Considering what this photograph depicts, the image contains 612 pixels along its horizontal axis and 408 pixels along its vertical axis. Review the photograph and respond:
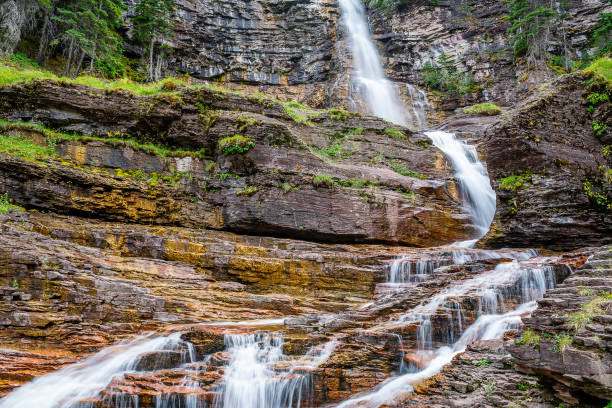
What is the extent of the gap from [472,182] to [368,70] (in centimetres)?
1821

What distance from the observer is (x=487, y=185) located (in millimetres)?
15523

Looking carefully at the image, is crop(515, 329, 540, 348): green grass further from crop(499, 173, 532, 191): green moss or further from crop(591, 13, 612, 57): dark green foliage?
crop(591, 13, 612, 57): dark green foliage

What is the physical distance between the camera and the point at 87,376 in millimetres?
6395

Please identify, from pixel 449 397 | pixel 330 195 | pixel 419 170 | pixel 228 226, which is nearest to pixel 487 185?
pixel 419 170

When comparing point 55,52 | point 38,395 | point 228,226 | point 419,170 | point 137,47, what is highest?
point 137,47

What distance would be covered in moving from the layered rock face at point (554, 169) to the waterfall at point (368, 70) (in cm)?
1482

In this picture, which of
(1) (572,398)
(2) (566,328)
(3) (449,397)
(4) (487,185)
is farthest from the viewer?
(4) (487,185)

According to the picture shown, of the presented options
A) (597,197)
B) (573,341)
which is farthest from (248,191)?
(597,197)

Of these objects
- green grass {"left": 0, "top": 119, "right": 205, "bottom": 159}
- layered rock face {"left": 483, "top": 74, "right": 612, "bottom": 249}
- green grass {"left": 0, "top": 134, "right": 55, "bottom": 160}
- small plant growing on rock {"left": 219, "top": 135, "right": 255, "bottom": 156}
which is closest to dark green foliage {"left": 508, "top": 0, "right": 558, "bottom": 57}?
layered rock face {"left": 483, "top": 74, "right": 612, "bottom": 249}

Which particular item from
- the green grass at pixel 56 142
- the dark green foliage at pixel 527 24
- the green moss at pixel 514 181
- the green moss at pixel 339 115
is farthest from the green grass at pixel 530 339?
the dark green foliage at pixel 527 24

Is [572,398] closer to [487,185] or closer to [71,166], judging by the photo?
[487,185]

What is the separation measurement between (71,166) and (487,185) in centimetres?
1586

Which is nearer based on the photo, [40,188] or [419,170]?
[40,188]

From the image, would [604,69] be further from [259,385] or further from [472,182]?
[259,385]
